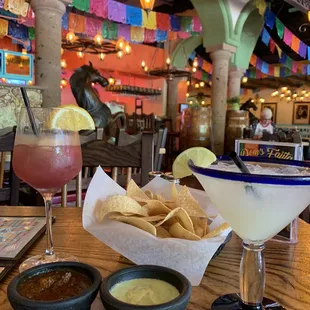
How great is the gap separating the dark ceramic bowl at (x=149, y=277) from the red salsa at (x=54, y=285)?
0.04m

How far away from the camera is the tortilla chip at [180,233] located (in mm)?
584

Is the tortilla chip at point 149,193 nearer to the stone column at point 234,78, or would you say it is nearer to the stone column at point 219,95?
the stone column at point 219,95

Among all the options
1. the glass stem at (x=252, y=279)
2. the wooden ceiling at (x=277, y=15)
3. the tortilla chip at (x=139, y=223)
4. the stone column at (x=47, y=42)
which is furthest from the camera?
the wooden ceiling at (x=277, y=15)

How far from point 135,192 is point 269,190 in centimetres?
41

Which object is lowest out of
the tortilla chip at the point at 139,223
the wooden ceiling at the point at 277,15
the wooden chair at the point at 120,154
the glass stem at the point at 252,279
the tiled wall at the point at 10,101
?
the glass stem at the point at 252,279

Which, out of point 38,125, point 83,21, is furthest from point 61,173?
point 83,21

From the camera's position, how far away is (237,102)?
6.40 m

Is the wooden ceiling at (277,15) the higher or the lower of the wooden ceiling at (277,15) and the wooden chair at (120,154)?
the higher

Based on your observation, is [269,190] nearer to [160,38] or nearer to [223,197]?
[223,197]

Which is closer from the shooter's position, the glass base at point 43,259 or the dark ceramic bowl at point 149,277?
the dark ceramic bowl at point 149,277

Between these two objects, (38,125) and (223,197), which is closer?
(223,197)

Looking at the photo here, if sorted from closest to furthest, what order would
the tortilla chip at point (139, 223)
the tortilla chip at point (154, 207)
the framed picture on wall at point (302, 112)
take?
the tortilla chip at point (139, 223)
the tortilla chip at point (154, 207)
the framed picture on wall at point (302, 112)

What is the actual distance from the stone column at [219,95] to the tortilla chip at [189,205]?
17.0 feet

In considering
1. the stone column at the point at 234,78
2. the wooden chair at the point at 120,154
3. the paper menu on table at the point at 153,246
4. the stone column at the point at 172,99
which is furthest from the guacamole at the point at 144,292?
the stone column at the point at 172,99
